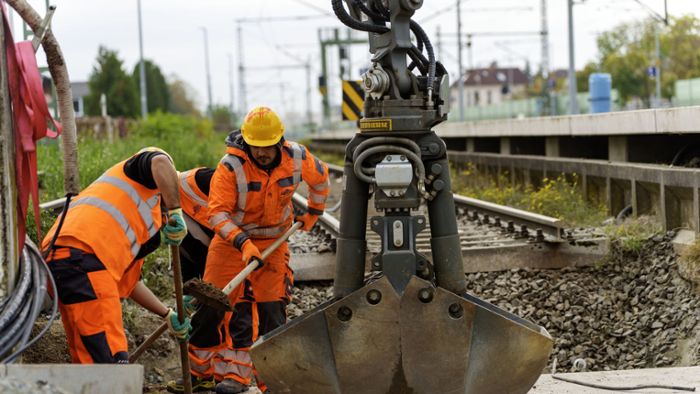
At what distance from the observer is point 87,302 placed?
Answer: 17.2 ft

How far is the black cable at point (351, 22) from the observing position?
558cm

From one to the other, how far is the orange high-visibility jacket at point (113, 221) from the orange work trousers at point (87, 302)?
0.21ft

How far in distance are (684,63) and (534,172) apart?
44.2 m

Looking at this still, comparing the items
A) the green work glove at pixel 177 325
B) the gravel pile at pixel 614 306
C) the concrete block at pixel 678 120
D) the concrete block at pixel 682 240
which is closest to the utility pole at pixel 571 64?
the concrete block at pixel 678 120

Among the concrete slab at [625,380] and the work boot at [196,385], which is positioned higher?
the concrete slab at [625,380]

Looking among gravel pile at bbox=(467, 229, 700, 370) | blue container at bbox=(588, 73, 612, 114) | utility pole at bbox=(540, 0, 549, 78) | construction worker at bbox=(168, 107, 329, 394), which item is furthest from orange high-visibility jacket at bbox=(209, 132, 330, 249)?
utility pole at bbox=(540, 0, 549, 78)

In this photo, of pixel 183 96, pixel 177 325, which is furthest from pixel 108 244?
pixel 183 96

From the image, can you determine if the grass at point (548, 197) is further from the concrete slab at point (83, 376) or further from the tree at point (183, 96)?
the tree at point (183, 96)

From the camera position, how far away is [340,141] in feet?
150

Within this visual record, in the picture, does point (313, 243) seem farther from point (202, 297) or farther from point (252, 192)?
point (202, 297)

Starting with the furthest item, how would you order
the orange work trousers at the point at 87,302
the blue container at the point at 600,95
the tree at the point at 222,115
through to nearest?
the tree at the point at 222,115
the blue container at the point at 600,95
the orange work trousers at the point at 87,302

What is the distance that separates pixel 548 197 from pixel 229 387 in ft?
24.3

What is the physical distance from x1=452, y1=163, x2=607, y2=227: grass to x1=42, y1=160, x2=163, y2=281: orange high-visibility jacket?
6185mm

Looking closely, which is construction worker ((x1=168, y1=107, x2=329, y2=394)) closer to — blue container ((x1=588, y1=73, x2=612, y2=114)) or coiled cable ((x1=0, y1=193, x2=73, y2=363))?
coiled cable ((x1=0, y1=193, x2=73, y2=363))
